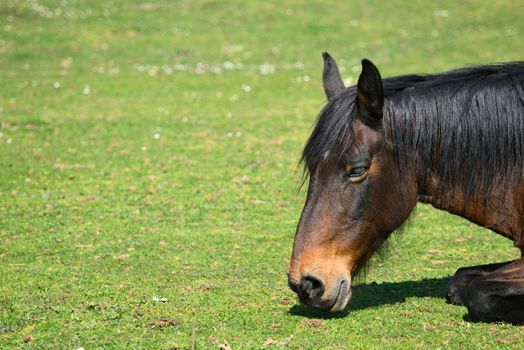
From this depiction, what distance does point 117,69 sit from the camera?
2523 centimetres

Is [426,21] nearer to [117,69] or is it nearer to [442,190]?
[117,69]

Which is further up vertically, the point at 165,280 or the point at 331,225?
the point at 331,225

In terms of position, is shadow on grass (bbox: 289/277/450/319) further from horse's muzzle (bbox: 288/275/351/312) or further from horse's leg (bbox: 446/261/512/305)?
horse's muzzle (bbox: 288/275/351/312)

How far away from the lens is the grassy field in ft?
22.2

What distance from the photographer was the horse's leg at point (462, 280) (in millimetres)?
7020

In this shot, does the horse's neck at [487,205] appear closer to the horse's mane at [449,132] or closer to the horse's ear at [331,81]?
the horse's mane at [449,132]

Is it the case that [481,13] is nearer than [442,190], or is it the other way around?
[442,190]

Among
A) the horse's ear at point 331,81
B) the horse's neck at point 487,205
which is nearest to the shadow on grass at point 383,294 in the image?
the horse's neck at point 487,205

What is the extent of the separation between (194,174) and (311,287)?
26.8 ft

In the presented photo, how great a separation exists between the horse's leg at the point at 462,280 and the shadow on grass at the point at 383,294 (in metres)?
0.36

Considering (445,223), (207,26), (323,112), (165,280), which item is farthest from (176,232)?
(207,26)

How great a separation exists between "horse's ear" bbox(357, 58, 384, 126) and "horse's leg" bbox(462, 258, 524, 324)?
1.62 m

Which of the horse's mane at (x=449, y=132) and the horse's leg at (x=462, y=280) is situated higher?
the horse's mane at (x=449, y=132)

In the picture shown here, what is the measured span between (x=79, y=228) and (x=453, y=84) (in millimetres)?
5876
